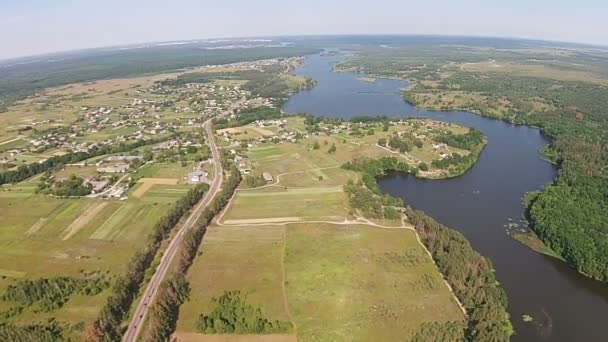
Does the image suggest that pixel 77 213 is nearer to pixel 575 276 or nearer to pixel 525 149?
pixel 575 276

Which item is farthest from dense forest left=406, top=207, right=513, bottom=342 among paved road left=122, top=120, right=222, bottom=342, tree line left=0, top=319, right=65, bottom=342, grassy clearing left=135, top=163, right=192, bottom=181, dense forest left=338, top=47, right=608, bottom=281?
grassy clearing left=135, top=163, right=192, bottom=181

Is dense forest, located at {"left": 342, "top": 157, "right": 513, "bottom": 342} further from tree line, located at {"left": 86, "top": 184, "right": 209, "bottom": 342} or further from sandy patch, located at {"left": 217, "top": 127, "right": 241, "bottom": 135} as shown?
sandy patch, located at {"left": 217, "top": 127, "right": 241, "bottom": 135}

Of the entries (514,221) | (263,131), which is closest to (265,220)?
(514,221)

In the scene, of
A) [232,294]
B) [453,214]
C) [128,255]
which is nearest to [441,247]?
[453,214]

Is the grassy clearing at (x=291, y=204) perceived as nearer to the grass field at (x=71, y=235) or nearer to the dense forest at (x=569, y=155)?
the grass field at (x=71, y=235)

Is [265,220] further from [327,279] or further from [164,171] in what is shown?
[164,171]
